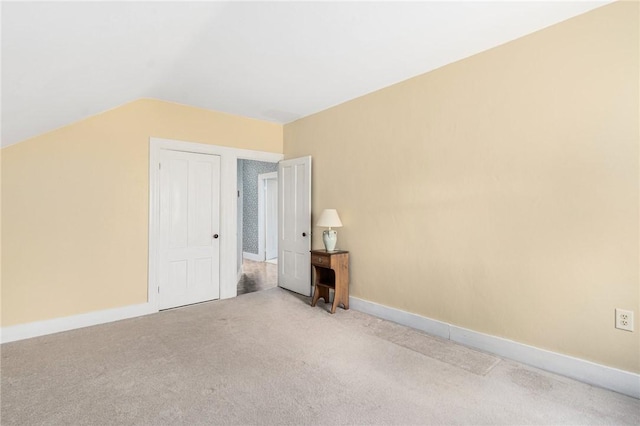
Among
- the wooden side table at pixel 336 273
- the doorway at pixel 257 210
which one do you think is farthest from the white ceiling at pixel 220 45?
the doorway at pixel 257 210

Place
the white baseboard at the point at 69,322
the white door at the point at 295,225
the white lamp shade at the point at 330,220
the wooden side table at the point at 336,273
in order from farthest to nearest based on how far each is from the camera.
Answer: the white door at the point at 295,225
the white lamp shade at the point at 330,220
the wooden side table at the point at 336,273
the white baseboard at the point at 69,322

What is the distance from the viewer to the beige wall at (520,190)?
2107mm

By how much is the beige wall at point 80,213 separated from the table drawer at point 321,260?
2.03 metres

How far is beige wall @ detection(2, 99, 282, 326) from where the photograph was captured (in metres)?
3.00

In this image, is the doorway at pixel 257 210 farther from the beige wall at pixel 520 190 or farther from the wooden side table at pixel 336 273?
the beige wall at pixel 520 190

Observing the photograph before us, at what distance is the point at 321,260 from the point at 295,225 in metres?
0.98

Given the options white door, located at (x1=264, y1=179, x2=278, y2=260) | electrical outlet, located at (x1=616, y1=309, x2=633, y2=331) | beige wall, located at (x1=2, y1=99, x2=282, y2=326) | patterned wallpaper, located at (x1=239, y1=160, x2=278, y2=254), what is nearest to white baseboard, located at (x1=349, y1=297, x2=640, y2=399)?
electrical outlet, located at (x1=616, y1=309, x2=633, y2=331)

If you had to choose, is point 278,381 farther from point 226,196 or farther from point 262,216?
point 262,216

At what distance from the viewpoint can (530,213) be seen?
8.06ft

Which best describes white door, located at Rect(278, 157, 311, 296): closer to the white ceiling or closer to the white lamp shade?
the white lamp shade

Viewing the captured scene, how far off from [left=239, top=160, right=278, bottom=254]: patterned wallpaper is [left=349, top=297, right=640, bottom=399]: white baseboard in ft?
15.7

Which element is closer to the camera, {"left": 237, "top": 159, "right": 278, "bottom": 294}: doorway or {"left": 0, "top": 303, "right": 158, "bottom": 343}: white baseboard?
{"left": 0, "top": 303, "right": 158, "bottom": 343}: white baseboard

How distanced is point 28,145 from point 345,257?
3494 mm

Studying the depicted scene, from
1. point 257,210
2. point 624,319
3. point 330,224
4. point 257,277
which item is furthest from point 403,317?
point 257,210
